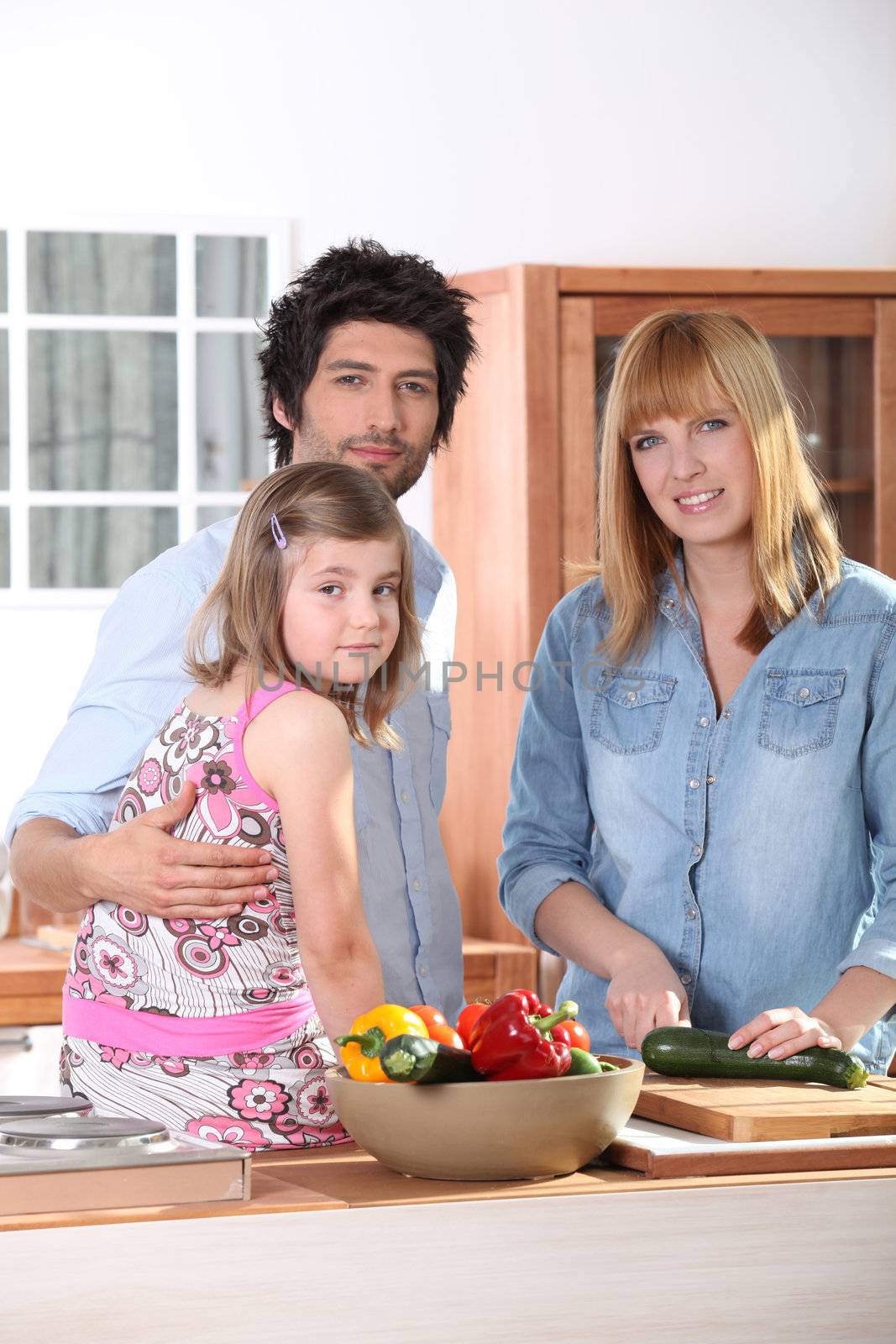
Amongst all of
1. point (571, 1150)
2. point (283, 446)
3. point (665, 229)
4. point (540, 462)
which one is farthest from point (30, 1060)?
point (665, 229)

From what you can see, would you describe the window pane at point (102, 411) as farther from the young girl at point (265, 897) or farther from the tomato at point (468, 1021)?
the tomato at point (468, 1021)

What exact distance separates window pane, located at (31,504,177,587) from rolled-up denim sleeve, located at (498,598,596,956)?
1.84 metres

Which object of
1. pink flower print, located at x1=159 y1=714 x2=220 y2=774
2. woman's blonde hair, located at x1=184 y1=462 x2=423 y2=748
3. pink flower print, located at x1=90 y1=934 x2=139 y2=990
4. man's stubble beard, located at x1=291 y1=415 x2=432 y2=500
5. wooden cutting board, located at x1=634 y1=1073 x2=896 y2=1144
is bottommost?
wooden cutting board, located at x1=634 y1=1073 x2=896 y2=1144

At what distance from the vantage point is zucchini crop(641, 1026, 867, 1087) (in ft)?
4.47

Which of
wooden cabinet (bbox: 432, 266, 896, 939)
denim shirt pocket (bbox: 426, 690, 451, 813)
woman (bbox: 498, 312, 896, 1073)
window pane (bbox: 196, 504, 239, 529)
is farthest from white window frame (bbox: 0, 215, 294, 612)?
woman (bbox: 498, 312, 896, 1073)

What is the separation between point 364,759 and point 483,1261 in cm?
74

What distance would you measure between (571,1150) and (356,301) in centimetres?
106

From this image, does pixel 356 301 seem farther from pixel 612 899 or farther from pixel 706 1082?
pixel 706 1082

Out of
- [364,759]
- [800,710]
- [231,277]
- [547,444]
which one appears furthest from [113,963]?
[231,277]

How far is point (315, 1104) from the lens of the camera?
1.30 meters

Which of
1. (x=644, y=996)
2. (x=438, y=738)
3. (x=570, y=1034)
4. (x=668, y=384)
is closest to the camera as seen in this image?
(x=570, y=1034)

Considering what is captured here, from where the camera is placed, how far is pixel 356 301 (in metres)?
1.84

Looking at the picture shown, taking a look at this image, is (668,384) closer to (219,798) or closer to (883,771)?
(883,771)

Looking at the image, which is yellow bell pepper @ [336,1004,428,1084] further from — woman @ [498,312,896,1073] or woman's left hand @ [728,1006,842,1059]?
woman @ [498,312,896,1073]
